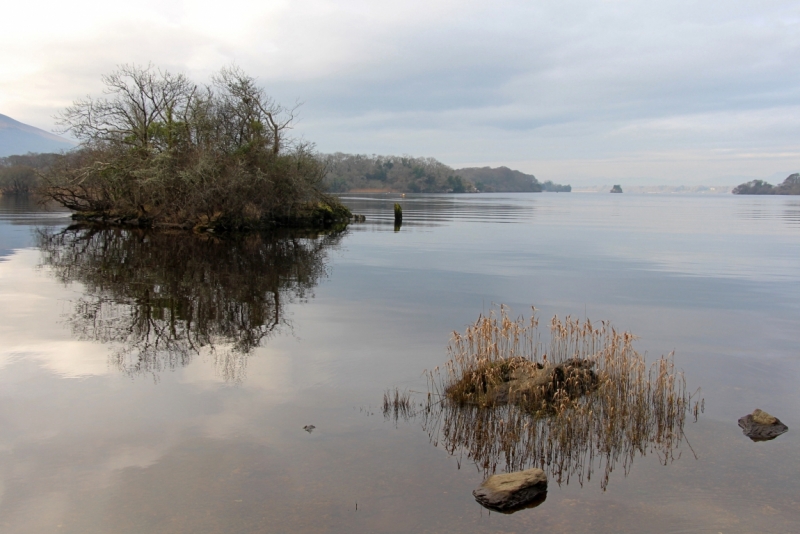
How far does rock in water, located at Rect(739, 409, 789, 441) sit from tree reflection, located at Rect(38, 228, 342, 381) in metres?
7.48

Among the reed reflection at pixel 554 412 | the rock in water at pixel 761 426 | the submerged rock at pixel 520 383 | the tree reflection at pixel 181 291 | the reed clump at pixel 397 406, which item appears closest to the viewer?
the reed reflection at pixel 554 412

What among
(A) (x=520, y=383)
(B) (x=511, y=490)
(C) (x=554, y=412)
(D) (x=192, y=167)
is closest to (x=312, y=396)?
(A) (x=520, y=383)

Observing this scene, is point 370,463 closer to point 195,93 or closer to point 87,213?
point 195,93

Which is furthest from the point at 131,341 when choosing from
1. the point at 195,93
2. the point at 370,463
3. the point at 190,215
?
the point at 195,93

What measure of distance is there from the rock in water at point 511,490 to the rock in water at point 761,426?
3.47m

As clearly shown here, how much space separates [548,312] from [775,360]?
5043 mm

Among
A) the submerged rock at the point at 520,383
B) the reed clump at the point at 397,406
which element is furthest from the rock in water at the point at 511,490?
the reed clump at the point at 397,406

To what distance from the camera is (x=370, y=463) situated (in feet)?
23.3

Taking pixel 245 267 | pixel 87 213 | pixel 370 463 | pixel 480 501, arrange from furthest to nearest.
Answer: pixel 87 213
pixel 245 267
pixel 370 463
pixel 480 501

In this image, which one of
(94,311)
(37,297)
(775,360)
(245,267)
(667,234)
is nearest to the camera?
(775,360)

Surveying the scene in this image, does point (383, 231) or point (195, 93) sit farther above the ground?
point (195, 93)

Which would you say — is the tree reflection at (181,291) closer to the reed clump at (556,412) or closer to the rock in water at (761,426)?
the reed clump at (556,412)

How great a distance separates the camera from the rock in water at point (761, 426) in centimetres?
815

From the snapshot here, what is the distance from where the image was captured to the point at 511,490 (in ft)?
20.7
